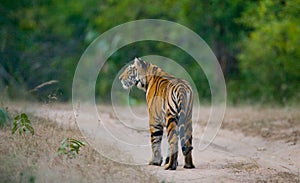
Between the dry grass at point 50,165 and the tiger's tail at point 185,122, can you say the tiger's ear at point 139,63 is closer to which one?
the tiger's tail at point 185,122

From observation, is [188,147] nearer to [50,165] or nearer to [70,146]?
[70,146]

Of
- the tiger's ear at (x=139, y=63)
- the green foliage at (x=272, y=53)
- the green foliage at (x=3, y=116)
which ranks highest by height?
the green foliage at (x=272, y=53)

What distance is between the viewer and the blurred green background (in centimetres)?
2039

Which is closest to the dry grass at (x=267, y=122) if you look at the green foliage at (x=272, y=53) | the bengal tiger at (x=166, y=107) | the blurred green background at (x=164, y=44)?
the blurred green background at (x=164, y=44)

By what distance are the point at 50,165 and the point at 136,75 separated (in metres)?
2.67

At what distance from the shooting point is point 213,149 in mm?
12312

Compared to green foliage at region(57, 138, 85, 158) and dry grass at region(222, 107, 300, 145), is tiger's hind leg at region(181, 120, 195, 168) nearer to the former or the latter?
green foliage at region(57, 138, 85, 158)

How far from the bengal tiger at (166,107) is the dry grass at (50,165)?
0.74m

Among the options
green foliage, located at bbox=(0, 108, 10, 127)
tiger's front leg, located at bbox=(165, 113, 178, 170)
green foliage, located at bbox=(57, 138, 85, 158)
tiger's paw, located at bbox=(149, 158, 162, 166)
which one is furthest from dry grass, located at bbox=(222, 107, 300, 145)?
green foliage, located at bbox=(0, 108, 10, 127)

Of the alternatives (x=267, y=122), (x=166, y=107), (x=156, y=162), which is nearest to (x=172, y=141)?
(x=166, y=107)

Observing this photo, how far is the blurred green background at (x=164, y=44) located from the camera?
2039 centimetres

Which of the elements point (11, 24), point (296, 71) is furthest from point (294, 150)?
point (11, 24)

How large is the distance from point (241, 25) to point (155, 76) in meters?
15.9

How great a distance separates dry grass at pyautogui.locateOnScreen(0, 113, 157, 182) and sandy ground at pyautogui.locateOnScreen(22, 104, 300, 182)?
0.46 metres
